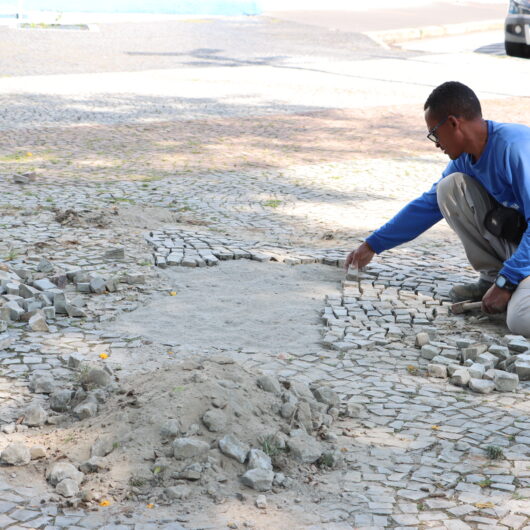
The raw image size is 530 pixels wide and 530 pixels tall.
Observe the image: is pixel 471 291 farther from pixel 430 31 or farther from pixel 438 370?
pixel 430 31

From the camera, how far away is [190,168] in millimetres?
8594

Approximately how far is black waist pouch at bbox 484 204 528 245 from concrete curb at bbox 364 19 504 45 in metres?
17.0

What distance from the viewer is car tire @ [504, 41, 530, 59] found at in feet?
57.6

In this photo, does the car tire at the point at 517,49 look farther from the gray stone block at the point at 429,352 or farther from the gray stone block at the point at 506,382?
the gray stone block at the point at 506,382

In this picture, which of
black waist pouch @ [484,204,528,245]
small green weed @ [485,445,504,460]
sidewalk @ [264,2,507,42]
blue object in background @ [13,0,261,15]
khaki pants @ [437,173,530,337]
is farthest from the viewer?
blue object in background @ [13,0,261,15]

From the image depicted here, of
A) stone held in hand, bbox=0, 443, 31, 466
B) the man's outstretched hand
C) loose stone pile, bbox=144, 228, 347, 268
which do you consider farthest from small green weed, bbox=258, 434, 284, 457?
loose stone pile, bbox=144, 228, 347, 268

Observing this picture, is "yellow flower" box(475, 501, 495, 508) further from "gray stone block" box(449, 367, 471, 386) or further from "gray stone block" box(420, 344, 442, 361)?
"gray stone block" box(420, 344, 442, 361)

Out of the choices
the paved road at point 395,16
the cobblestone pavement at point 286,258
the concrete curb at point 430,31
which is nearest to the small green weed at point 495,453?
the cobblestone pavement at point 286,258

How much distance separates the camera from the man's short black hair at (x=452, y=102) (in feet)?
14.9

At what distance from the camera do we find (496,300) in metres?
4.63

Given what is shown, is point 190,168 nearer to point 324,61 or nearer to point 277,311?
point 277,311

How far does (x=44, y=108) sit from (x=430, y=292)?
7463 mm

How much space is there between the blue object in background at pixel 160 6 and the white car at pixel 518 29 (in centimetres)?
1195

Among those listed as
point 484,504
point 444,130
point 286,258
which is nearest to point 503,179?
point 444,130
